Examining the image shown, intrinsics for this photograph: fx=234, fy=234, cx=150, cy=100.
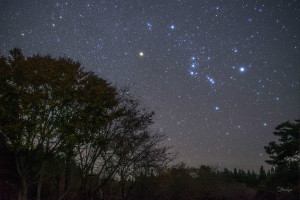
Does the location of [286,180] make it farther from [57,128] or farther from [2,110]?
[2,110]

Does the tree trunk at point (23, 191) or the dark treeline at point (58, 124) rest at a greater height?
the dark treeline at point (58, 124)

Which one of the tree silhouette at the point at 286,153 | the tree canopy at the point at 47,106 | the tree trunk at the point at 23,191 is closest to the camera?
the tree canopy at the point at 47,106

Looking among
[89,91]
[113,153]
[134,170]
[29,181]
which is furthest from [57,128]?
[134,170]

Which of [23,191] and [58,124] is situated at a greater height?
[58,124]

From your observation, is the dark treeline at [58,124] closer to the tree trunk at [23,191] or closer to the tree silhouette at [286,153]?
the tree trunk at [23,191]

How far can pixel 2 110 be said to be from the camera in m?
12.8

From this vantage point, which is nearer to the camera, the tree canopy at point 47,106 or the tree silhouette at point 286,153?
the tree canopy at point 47,106

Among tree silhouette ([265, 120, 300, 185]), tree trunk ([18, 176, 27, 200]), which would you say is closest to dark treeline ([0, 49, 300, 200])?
tree trunk ([18, 176, 27, 200])

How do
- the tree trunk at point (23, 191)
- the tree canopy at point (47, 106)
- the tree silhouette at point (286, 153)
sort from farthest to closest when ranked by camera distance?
the tree silhouette at point (286, 153) → the tree trunk at point (23, 191) → the tree canopy at point (47, 106)

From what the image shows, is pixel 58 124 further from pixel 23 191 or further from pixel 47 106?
pixel 23 191

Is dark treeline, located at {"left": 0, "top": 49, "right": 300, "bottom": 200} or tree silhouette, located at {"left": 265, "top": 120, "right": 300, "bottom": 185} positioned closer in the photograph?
dark treeline, located at {"left": 0, "top": 49, "right": 300, "bottom": 200}

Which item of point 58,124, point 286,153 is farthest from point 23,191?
point 286,153

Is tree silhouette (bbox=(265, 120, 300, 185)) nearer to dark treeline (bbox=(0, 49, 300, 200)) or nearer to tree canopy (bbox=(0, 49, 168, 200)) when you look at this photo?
dark treeline (bbox=(0, 49, 300, 200))

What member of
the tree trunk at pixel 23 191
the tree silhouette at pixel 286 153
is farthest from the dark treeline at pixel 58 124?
the tree silhouette at pixel 286 153
